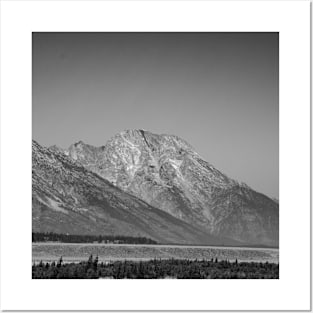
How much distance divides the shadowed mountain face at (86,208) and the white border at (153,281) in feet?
304

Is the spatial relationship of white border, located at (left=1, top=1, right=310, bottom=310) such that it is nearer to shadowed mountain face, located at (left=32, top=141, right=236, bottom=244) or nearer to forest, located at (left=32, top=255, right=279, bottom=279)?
forest, located at (left=32, top=255, right=279, bottom=279)

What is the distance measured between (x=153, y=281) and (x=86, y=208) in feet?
410

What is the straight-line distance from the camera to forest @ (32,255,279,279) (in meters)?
22.8

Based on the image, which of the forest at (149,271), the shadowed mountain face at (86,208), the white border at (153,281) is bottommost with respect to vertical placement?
the shadowed mountain face at (86,208)

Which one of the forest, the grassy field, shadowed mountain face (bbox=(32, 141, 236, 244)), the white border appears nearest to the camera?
the white border

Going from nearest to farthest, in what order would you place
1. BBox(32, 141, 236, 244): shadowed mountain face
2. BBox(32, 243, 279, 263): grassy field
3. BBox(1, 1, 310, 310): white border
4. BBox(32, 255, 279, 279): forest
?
BBox(1, 1, 310, 310): white border
BBox(32, 255, 279, 279): forest
BBox(32, 243, 279, 263): grassy field
BBox(32, 141, 236, 244): shadowed mountain face

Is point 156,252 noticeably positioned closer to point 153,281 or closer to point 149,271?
point 149,271

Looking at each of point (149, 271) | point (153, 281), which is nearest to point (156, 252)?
point (149, 271)

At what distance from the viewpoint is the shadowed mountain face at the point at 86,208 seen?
12325 centimetres

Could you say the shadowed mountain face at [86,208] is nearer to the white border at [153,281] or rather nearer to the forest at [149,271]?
the forest at [149,271]

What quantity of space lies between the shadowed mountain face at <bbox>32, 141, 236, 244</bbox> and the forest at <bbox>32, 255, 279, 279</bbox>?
82469mm

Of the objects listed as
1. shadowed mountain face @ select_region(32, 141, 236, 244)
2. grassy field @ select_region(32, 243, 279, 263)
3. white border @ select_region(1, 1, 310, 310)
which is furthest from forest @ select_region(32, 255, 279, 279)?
shadowed mountain face @ select_region(32, 141, 236, 244)

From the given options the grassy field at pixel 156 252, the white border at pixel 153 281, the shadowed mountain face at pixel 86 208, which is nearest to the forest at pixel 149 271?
the white border at pixel 153 281
